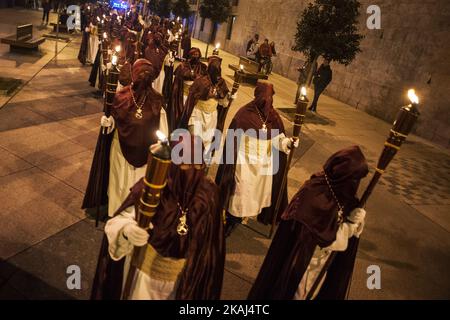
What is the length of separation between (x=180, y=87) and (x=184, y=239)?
513 cm

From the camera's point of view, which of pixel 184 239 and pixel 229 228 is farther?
pixel 229 228

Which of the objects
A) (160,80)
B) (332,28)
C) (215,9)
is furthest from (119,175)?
(215,9)

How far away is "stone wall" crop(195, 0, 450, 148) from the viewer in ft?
41.7

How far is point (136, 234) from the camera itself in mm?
2326

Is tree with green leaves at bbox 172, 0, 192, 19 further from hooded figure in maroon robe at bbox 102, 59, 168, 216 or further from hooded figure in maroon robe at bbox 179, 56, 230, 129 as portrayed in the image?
hooded figure in maroon robe at bbox 102, 59, 168, 216

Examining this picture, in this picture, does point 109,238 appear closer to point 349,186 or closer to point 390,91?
point 349,186

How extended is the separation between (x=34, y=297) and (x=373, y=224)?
17.9 feet

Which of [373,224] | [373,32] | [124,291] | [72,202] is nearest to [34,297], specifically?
[124,291]

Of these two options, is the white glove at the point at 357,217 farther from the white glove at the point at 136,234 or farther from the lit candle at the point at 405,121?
the white glove at the point at 136,234

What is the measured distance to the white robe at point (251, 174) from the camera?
489 cm

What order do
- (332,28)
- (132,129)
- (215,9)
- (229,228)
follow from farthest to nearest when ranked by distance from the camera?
(215,9) < (332,28) < (229,228) < (132,129)

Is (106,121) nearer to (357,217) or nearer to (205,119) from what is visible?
(205,119)

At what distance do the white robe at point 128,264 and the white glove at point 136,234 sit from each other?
0.12 meters

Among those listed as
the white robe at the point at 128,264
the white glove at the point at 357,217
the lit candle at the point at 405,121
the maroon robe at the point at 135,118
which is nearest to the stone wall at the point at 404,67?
the white glove at the point at 357,217
